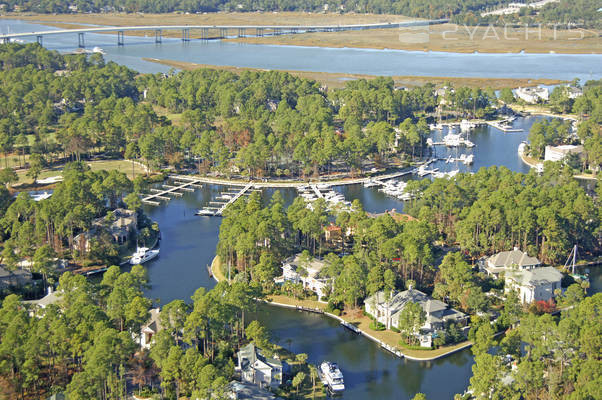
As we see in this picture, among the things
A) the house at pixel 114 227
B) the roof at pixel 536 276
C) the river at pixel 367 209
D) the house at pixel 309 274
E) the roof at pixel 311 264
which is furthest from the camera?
the house at pixel 114 227

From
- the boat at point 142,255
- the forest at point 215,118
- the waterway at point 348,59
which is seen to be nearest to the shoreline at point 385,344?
the boat at point 142,255

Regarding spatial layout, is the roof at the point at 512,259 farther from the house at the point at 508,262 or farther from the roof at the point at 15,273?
the roof at the point at 15,273

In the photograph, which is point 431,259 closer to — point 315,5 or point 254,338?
point 254,338

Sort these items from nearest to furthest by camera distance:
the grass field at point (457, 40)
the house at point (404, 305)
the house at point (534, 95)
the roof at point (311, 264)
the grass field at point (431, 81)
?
the house at point (404, 305)
the roof at point (311, 264)
the house at point (534, 95)
the grass field at point (431, 81)
the grass field at point (457, 40)

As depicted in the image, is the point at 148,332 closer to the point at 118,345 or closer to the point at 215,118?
the point at 118,345

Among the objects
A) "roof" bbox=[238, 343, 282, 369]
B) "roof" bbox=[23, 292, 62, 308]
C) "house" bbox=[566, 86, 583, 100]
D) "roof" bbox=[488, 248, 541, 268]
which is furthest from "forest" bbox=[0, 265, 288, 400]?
"house" bbox=[566, 86, 583, 100]

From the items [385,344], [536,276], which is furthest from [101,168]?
[536,276]

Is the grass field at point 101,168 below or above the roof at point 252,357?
above

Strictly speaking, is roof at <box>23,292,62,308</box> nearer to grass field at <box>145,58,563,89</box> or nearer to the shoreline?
the shoreline
